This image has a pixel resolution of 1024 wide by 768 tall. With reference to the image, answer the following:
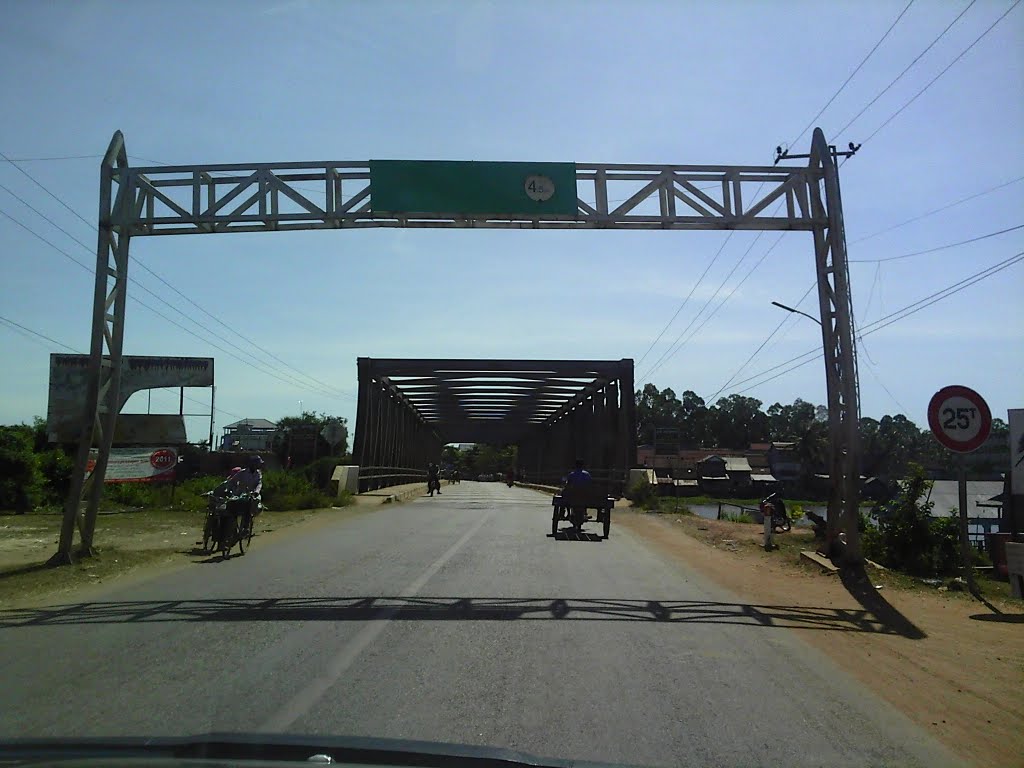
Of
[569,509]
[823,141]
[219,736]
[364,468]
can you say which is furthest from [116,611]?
[364,468]

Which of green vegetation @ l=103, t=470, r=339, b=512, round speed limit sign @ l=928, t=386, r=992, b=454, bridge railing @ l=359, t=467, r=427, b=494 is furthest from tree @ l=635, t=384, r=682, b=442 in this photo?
round speed limit sign @ l=928, t=386, r=992, b=454

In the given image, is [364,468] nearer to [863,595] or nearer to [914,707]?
[863,595]

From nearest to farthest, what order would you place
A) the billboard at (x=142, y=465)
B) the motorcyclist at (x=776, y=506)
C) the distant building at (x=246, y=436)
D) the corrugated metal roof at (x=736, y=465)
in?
1. the motorcyclist at (x=776, y=506)
2. the billboard at (x=142, y=465)
3. the corrugated metal roof at (x=736, y=465)
4. the distant building at (x=246, y=436)

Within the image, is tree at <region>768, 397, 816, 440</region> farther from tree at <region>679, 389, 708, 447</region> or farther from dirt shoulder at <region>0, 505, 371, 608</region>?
dirt shoulder at <region>0, 505, 371, 608</region>

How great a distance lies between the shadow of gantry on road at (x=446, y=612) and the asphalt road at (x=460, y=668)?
0.04 meters

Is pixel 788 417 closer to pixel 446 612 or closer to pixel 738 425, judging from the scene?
pixel 738 425

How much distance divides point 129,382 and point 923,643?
39.7m

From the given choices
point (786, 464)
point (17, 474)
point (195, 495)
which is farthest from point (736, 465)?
point (17, 474)

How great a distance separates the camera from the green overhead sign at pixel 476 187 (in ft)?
40.8

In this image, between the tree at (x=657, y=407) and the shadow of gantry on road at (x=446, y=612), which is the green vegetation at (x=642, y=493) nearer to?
the shadow of gantry on road at (x=446, y=612)

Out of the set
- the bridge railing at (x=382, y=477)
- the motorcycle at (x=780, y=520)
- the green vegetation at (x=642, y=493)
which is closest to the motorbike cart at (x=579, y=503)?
the motorcycle at (x=780, y=520)

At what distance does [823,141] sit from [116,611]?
1132 centimetres

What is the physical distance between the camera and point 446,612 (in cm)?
826

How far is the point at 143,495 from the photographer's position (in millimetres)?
24672
